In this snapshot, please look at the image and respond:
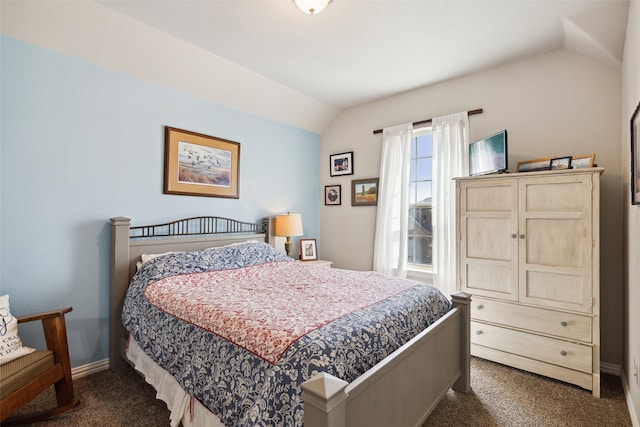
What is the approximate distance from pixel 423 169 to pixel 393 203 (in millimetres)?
537

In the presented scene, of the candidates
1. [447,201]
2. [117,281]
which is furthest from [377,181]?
[117,281]

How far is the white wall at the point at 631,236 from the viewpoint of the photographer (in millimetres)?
1778

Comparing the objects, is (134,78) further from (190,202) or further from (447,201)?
(447,201)

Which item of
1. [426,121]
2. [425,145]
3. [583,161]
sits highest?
[426,121]

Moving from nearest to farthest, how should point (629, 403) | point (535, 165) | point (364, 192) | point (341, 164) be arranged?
point (629, 403), point (535, 165), point (364, 192), point (341, 164)

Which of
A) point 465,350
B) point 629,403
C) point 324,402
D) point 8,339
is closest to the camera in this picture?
point 324,402

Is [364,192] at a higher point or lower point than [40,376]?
higher

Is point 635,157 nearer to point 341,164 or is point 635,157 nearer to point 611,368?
point 611,368

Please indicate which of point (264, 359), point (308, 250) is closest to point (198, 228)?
point (308, 250)

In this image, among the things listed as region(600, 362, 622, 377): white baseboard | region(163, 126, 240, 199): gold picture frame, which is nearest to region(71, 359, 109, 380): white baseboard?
region(163, 126, 240, 199): gold picture frame

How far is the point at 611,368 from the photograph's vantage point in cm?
248

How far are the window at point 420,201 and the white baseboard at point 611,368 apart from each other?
1.65 m

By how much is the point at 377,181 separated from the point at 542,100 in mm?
1846

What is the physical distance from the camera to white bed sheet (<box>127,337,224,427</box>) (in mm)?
1512
